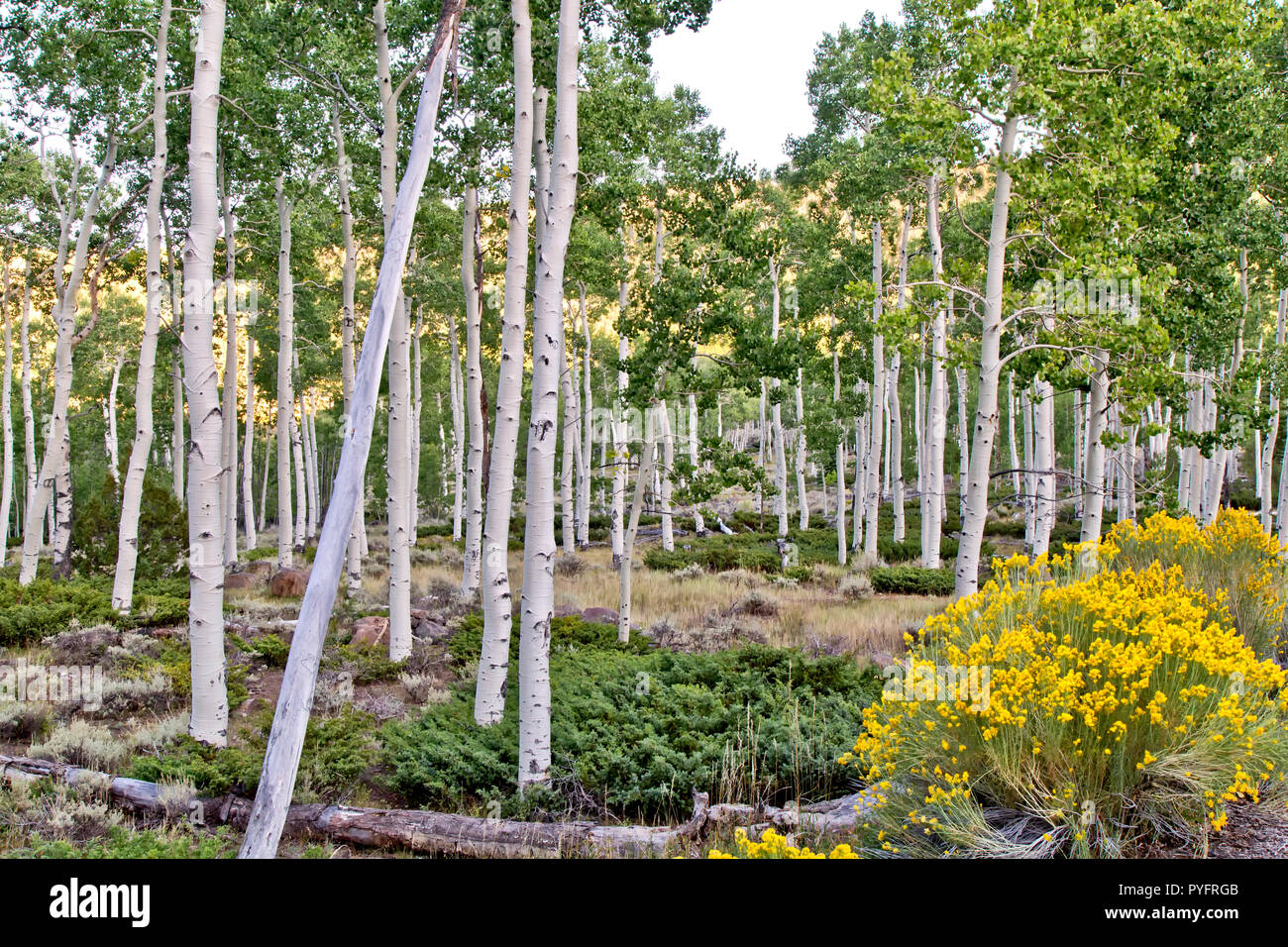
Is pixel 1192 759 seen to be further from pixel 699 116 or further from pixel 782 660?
pixel 699 116

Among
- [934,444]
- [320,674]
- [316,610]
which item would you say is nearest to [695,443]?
[934,444]

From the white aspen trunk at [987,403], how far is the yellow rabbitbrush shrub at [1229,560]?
1.62 meters

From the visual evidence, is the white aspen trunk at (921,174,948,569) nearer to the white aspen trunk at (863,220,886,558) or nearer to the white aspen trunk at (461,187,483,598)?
the white aspen trunk at (863,220,886,558)

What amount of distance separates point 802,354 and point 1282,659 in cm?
590

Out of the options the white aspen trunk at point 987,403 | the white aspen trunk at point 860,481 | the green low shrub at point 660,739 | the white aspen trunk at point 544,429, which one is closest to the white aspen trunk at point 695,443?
the white aspen trunk at point 987,403

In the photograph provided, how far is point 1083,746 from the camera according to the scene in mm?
3848

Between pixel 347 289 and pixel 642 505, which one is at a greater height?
pixel 347 289

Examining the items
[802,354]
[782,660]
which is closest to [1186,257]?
[802,354]

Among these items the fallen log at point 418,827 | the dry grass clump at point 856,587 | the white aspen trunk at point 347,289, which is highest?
the white aspen trunk at point 347,289

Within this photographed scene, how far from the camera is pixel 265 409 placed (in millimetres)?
37750

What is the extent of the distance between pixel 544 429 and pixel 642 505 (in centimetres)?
596

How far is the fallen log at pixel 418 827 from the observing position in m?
4.74

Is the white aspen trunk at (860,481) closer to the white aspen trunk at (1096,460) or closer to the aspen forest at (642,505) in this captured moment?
the aspen forest at (642,505)

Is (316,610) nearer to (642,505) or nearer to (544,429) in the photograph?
(544,429)
